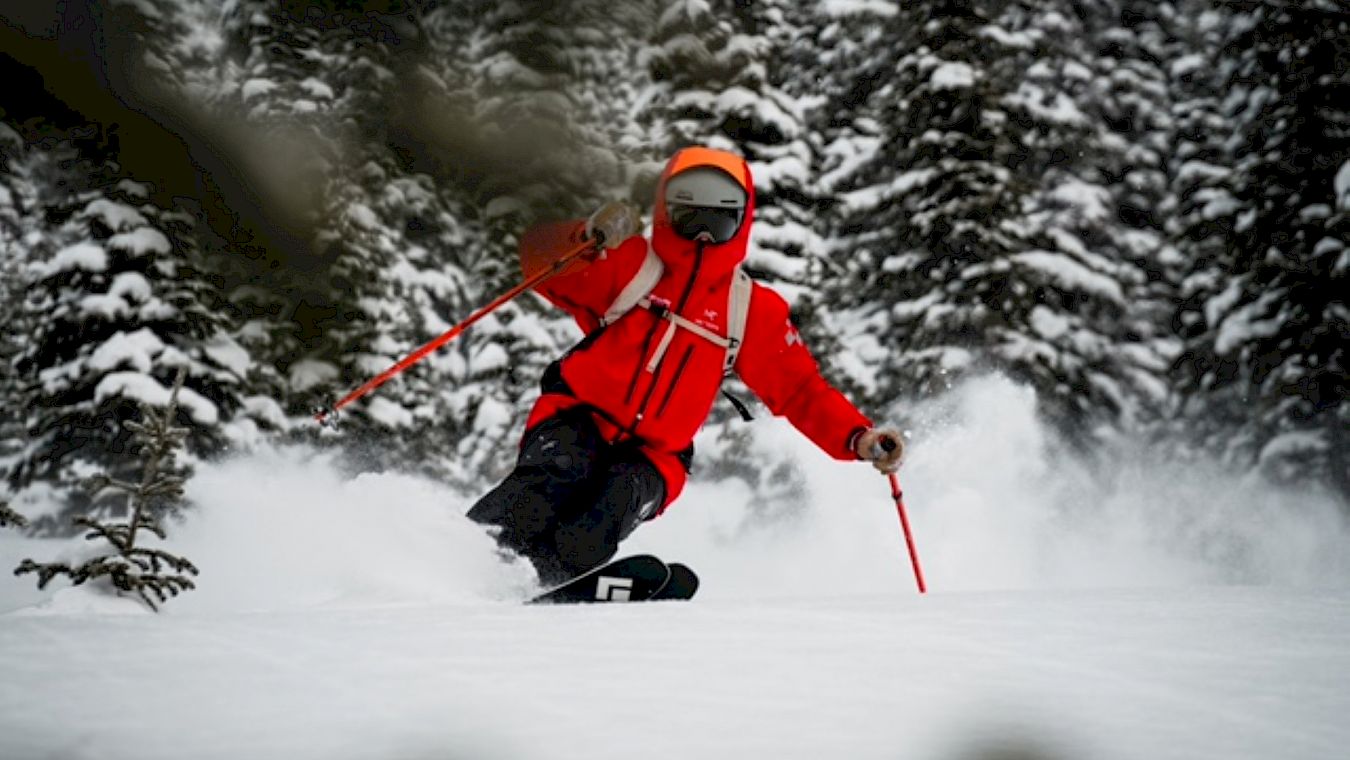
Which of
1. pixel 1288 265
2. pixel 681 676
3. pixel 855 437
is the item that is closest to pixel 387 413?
pixel 855 437

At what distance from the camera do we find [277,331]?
1464 centimetres

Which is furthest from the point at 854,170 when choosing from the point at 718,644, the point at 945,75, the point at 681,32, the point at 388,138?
the point at 718,644

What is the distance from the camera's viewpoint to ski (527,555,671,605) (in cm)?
399

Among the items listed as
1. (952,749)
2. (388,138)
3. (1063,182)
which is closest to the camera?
(952,749)

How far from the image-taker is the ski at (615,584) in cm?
399

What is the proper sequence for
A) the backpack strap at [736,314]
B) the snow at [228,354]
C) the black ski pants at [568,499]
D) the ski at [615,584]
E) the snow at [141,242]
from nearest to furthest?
the ski at [615,584]
the black ski pants at [568,499]
the backpack strap at [736,314]
the snow at [141,242]
the snow at [228,354]

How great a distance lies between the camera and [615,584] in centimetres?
403

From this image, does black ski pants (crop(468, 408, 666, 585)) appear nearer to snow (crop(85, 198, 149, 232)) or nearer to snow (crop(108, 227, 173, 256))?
snow (crop(108, 227, 173, 256))

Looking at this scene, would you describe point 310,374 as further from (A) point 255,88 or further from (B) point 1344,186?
(B) point 1344,186

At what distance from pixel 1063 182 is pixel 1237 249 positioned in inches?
121

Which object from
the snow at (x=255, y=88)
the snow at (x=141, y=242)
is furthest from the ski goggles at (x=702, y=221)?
the snow at (x=255, y=88)

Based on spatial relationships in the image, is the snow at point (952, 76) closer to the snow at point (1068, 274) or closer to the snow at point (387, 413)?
the snow at point (1068, 274)

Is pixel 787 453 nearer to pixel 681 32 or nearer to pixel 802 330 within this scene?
pixel 802 330

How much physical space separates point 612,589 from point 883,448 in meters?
1.56
